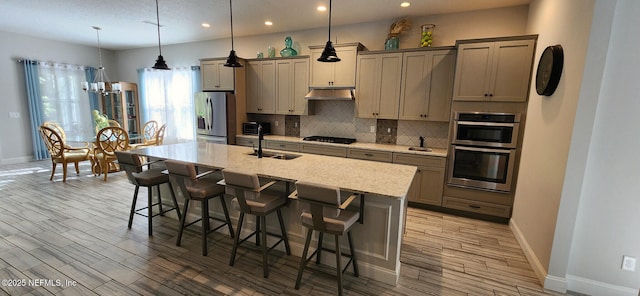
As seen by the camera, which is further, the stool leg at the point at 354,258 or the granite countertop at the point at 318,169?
the stool leg at the point at 354,258

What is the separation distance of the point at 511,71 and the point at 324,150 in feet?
→ 8.99

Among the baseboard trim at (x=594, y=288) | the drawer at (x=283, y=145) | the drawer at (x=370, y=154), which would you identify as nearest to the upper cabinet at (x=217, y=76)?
the drawer at (x=283, y=145)

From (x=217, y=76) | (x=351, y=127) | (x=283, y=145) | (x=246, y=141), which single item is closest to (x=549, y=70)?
(x=351, y=127)

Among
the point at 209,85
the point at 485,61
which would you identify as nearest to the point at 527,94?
the point at 485,61

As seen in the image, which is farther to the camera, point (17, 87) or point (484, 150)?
point (17, 87)

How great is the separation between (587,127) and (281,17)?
13.0 ft

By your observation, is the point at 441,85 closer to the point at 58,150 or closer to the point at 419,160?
the point at 419,160

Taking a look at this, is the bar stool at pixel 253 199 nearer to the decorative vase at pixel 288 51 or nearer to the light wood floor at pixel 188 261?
the light wood floor at pixel 188 261

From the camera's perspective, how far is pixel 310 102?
487 centimetres

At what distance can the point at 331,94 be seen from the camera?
443 cm

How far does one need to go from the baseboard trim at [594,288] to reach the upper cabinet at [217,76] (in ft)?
17.2

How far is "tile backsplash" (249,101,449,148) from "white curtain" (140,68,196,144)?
2057mm

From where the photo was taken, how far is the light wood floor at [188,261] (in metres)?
2.19

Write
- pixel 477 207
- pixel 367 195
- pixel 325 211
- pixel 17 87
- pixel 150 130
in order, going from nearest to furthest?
1. pixel 325 211
2. pixel 367 195
3. pixel 477 207
4. pixel 17 87
5. pixel 150 130
